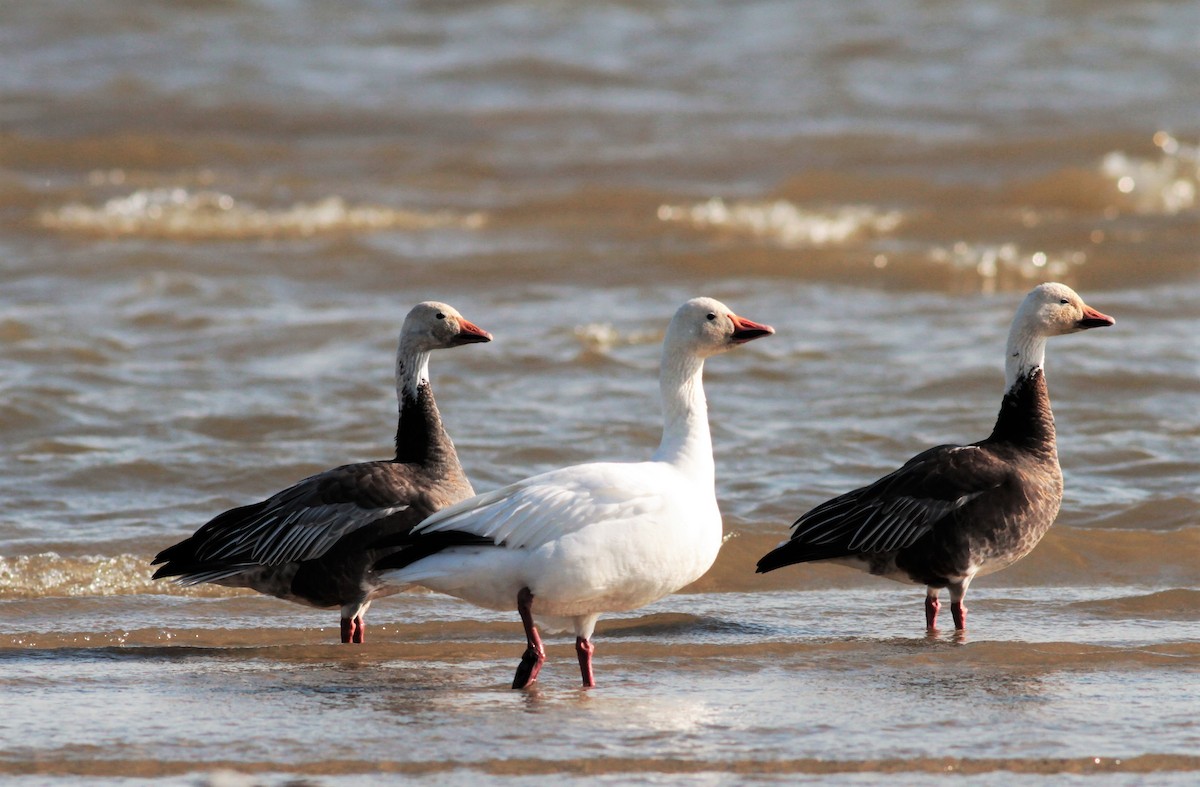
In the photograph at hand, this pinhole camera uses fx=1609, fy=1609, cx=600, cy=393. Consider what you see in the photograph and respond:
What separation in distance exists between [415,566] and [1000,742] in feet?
7.71

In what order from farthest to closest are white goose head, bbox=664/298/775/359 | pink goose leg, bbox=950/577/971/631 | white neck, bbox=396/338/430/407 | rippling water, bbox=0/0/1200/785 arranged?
white neck, bbox=396/338/430/407 < pink goose leg, bbox=950/577/971/631 < white goose head, bbox=664/298/775/359 < rippling water, bbox=0/0/1200/785

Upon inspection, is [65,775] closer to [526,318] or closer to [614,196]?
[526,318]

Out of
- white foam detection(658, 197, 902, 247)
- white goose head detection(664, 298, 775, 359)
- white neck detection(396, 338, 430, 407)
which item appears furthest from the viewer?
white foam detection(658, 197, 902, 247)

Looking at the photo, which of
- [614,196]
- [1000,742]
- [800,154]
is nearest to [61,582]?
[1000,742]

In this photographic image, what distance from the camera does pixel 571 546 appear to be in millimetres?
6289

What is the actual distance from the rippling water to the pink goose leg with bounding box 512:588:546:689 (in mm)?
117

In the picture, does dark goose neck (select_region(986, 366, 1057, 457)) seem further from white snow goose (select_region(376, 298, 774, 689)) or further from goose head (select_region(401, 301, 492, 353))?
goose head (select_region(401, 301, 492, 353))

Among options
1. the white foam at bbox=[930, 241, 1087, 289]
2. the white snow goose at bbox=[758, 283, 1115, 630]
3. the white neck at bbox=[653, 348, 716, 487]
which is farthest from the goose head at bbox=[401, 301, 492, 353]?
the white foam at bbox=[930, 241, 1087, 289]

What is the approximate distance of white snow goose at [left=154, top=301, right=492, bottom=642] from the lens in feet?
25.6

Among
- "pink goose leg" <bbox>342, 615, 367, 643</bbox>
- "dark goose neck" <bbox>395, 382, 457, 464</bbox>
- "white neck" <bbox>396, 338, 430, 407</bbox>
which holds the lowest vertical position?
"pink goose leg" <bbox>342, 615, 367, 643</bbox>

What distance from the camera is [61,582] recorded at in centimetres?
873

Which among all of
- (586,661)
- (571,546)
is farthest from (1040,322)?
(571,546)

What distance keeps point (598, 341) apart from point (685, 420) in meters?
7.45

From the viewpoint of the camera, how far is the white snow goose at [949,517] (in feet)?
26.7
